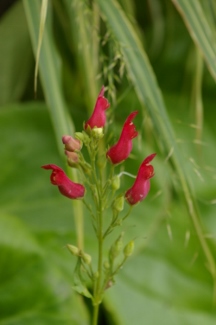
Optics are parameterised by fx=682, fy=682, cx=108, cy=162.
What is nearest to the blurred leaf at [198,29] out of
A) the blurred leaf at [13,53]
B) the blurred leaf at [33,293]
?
the blurred leaf at [33,293]

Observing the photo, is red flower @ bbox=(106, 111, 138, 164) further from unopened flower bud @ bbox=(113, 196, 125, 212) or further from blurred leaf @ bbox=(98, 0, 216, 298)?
blurred leaf @ bbox=(98, 0, 216, 298)

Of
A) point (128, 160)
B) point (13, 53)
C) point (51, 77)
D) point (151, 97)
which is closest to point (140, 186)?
point (151, 97)

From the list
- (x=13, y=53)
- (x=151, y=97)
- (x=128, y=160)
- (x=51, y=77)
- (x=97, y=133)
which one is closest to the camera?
(x=97, y=133)

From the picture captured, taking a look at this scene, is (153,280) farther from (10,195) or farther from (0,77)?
(0,77)

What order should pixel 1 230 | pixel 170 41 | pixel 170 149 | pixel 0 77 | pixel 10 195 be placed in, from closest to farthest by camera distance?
pixel 170 149 < pixel 1 230 < pixel 10 195 < pixel 0 77 < pixel 170 41

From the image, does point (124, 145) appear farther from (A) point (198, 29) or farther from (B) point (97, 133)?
(A) point (198, 29)

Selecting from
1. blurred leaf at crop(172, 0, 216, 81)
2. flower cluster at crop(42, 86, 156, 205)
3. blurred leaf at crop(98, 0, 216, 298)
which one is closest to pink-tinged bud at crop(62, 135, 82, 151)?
flower cluster at crop(42, 86, 156, 205)

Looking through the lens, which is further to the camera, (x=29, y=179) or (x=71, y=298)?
(x=29, y=179)

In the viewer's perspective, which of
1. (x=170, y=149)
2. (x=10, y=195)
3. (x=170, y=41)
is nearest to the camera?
(x=170, y=149)

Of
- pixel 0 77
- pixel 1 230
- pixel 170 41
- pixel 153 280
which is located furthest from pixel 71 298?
pixel 170 41
